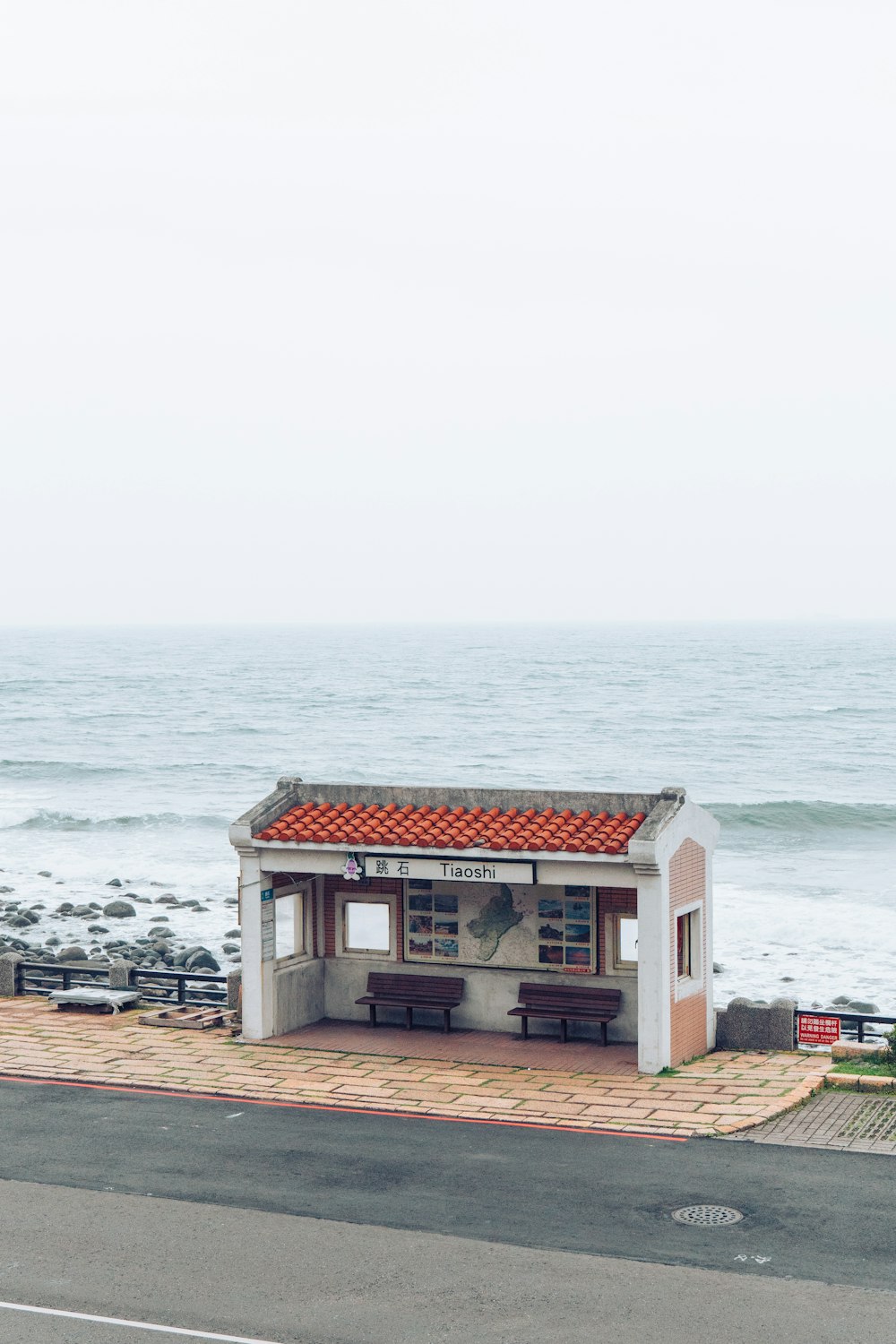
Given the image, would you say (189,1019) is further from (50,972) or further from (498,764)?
(498,764)

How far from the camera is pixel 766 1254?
12883mm

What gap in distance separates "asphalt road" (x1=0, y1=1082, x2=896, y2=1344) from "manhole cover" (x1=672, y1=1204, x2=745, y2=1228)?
0.48 ft

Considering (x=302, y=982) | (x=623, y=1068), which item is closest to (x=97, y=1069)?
(x=302, y=982)

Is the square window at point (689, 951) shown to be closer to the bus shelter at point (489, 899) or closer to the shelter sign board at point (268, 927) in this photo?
the bus shelter at point (489, 899)

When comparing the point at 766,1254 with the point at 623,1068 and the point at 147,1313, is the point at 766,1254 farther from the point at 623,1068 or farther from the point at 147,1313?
the point at 623,1068

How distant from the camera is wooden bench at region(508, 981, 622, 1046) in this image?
20562mm

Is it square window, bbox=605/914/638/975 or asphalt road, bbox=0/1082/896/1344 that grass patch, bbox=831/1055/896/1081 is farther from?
asphalt road, bbox=0/1082/896/1344

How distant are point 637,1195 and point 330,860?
766 centimetres

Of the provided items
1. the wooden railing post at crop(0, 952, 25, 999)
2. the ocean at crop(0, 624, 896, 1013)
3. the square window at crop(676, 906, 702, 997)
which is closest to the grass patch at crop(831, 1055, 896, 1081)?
the square window at crop(676, 906, 702, 997)

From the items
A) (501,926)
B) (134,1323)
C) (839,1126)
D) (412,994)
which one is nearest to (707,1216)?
(839,1126)

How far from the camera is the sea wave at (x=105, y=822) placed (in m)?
63.3

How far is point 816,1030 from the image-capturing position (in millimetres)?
21234

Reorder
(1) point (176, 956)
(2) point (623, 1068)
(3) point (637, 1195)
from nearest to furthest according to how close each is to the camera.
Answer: (3) point (637, 1195) → (2) point (623, 1068) → (1) point (176, 956)

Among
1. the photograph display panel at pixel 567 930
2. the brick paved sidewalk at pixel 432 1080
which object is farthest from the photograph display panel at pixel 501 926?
the brick paved sidewalk at pixel 432 1080
